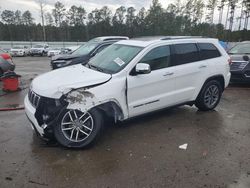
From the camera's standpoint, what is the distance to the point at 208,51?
18.0ft

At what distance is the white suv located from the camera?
3721 mm

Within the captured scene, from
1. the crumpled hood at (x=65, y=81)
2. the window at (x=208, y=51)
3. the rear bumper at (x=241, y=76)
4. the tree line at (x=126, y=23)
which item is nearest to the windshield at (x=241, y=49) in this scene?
the rear bumper at (x=241, y=76)

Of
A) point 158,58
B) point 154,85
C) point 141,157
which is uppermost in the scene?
point 158,58

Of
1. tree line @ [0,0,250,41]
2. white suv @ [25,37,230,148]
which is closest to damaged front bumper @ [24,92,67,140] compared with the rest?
white suv @ [25,37,230,148]

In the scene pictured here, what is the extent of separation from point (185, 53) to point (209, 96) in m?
1.36

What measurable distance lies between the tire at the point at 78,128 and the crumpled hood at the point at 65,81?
37 cm

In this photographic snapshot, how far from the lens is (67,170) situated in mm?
3346

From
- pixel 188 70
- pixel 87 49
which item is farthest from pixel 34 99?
pixel 87 49

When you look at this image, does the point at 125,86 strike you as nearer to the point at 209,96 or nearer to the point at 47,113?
the point at 47,113

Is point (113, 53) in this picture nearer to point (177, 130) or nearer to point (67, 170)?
point (177, 130)

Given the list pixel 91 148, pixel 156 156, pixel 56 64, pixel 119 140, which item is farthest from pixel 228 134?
pixel 56 64

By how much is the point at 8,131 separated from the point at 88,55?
533cm

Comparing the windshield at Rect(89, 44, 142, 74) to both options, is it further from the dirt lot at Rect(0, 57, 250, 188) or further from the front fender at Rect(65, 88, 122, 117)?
the dirt lot at Rect(0, 57, 250, 188)

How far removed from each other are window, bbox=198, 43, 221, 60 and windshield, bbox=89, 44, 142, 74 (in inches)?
66.3
